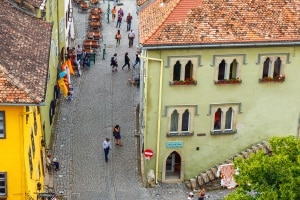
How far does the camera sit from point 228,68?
45.0 metres

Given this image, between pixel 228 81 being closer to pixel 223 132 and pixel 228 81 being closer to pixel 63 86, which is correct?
pixel 223 132

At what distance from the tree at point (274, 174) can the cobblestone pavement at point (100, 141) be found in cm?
1422

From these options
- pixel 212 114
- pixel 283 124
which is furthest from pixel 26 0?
pixel 283 124

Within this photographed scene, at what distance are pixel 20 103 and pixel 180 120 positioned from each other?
533 inches

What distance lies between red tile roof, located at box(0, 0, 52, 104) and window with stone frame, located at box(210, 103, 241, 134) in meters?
10.9

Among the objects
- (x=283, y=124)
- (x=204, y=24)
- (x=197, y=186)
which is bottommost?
(x=197, y=186)

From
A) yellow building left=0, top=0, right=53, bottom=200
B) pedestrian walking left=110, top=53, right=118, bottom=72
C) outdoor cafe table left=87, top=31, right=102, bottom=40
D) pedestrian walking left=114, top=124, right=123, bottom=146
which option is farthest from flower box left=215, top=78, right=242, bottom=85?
outdoor cafe table left=87, top=31, right=102, bottom=40

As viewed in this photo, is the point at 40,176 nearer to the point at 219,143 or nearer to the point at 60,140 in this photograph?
the point at 60,140

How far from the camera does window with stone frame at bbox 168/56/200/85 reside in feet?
145

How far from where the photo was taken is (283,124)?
158 feet

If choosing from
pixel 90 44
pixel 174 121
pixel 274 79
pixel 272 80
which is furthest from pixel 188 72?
pixel 90 44

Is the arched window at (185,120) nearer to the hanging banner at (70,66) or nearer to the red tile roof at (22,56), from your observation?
the red tile roof at (22,56)

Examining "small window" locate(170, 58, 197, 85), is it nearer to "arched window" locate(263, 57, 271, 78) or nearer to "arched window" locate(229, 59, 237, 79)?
"arched window" locate(229, 59, 237, 79)

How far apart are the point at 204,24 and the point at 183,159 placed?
28.7 ft
